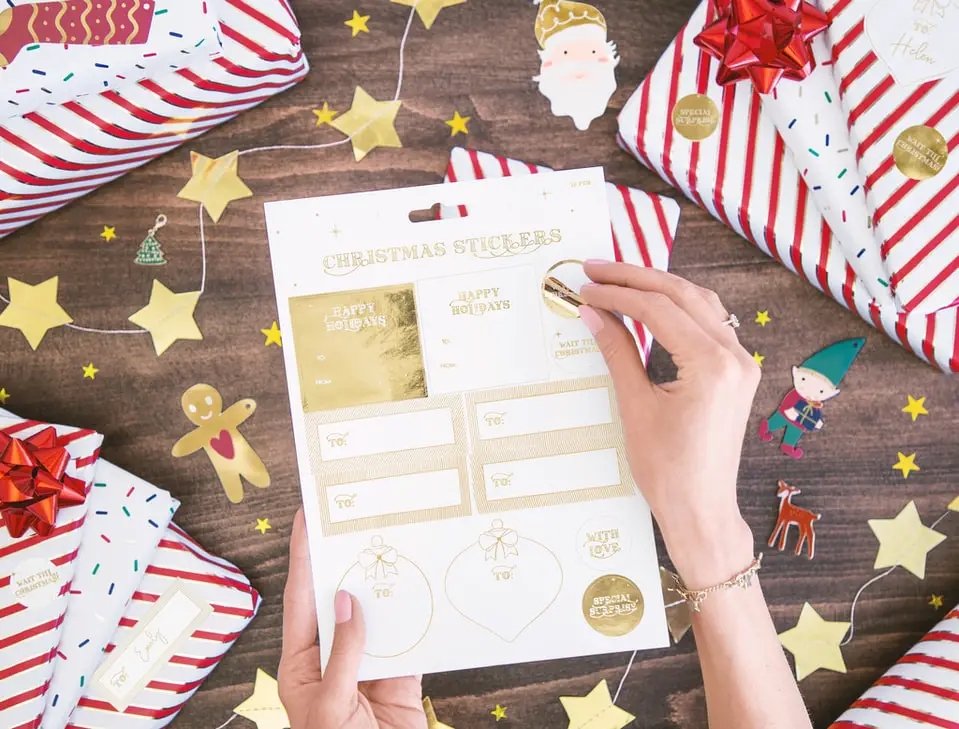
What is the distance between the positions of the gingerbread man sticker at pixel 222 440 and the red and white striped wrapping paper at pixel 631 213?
0.42 m

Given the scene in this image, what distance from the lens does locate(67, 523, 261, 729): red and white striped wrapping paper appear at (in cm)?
84

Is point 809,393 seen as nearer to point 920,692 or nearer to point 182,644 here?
point 920,692

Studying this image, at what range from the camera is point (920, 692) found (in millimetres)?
826

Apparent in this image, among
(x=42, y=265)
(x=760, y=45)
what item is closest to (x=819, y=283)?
(x=760, y=45)

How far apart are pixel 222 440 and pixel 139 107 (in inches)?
16.7

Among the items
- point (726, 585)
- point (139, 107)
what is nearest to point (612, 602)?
point (726, 585)

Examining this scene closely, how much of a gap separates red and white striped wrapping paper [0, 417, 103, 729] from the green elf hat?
94 centimetres

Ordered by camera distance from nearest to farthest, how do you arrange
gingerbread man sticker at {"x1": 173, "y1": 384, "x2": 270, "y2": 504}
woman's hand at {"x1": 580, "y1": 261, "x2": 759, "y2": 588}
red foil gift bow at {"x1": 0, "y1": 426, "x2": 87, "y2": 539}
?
woman's hand at {"x1": 580, "y1": 261, "x2": 759, "y2": 588} → red foil gift bow at {"x1": 0, "y1": 426, "x2": 87, "y2": 539} → gingerbread man sticker at {"x1": 173, "y1": 384, "x2": 270, "y2": 504}

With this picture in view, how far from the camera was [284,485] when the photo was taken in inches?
35.3

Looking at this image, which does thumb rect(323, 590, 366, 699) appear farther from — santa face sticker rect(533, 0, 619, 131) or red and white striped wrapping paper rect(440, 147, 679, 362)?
santa face sticker rect(533, 0, 619, 131)

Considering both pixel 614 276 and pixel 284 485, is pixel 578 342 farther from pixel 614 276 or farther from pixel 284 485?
pixel 284 485

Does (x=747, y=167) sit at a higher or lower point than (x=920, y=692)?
higher

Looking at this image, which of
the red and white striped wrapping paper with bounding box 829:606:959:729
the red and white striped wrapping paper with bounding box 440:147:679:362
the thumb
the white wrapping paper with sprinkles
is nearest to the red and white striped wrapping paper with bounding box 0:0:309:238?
the red and white striped wrapping paper with bounding box 440:147:679:362

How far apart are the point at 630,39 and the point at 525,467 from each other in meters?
0.58
